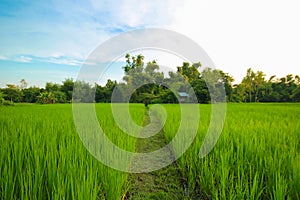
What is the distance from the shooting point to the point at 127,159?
1919 mm

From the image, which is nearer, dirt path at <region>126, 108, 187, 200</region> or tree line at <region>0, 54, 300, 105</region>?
dirt path at <region>126, 108, 187, 200</region>

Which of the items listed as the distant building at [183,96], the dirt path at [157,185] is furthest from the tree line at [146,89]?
the dirt path at [157,185]

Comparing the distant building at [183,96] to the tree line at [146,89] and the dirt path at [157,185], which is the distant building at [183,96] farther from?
the dirt path at [157,185]

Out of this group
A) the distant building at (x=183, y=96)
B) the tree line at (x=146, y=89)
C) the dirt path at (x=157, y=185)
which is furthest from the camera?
the distant building at (x=183, y=96)

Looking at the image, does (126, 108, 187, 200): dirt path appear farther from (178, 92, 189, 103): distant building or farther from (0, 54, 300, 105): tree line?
(178, 92, 189, 103): distant building

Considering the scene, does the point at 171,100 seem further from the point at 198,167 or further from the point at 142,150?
the point at 198,167

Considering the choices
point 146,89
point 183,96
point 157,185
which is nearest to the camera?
point 157,185

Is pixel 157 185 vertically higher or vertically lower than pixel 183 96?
lower

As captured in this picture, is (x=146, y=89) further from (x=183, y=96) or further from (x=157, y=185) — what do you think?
(x=157, y=185)

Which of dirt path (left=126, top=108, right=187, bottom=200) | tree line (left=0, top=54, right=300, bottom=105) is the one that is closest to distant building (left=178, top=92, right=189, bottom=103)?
tree line (left=0, top=54, right=300, bottom=105)

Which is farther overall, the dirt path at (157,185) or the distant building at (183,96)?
the distant building at (183,96)

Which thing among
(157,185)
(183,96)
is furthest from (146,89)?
(157,185)

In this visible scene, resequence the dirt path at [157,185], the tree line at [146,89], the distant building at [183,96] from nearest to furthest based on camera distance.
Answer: the dirt path at [157,185], the tree line at [146,89], the distant building at [183,96]

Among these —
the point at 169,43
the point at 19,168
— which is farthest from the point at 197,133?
the point at 169,43
